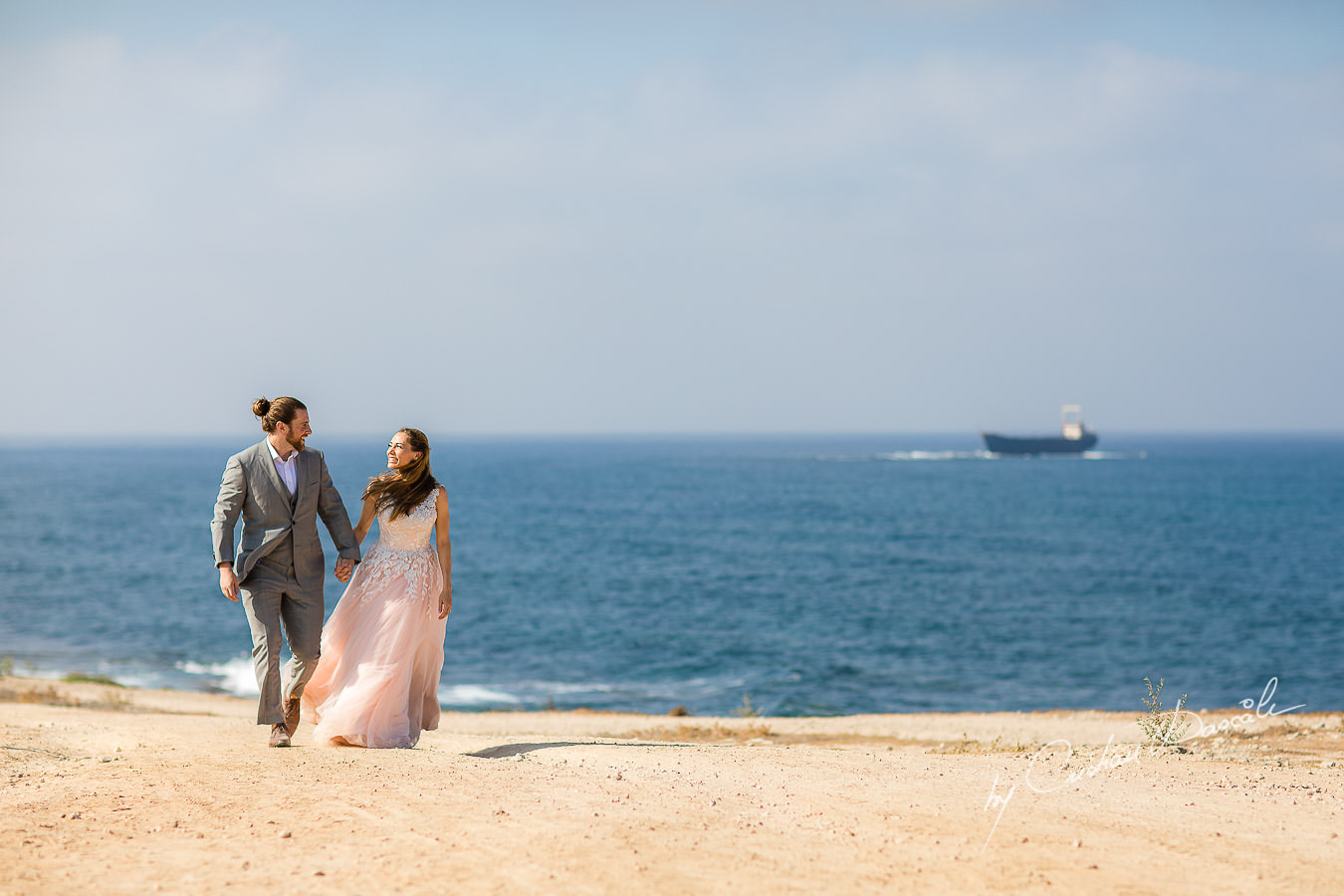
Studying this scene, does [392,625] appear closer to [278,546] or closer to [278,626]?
[278,626]

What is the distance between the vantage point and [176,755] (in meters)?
7.10

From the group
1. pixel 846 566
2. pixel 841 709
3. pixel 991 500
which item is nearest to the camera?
pixel 841 709

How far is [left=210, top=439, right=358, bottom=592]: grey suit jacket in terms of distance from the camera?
691 centimetres

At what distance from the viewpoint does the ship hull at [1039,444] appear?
151 m

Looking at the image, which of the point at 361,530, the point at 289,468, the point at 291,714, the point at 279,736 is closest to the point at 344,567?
the point at 361,530

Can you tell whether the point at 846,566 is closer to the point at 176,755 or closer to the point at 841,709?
the point at 841,709

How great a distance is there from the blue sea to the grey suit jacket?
10.2 metres

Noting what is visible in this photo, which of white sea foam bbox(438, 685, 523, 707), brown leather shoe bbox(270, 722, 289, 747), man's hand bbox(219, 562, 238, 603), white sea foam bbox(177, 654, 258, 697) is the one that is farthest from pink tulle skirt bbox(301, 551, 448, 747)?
white sea foam bbox(177, 654, 258, 697)

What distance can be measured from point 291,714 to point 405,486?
6.13ft

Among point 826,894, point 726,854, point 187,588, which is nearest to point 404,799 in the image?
point 726,854

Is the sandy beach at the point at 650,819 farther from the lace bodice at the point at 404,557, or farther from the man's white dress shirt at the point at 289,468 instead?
the man's white dress shirt at the point at 289,468

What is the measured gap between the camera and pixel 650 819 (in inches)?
219

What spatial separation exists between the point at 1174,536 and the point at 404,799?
53.2 metres

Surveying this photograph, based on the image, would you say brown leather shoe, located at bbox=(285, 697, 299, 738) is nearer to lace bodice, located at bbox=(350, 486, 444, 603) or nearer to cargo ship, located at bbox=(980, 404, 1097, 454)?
lace bodice, located at bbox=(350, 486, 444, 603)
